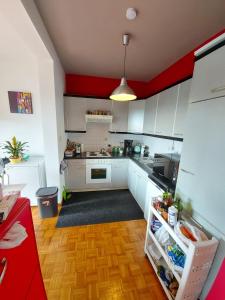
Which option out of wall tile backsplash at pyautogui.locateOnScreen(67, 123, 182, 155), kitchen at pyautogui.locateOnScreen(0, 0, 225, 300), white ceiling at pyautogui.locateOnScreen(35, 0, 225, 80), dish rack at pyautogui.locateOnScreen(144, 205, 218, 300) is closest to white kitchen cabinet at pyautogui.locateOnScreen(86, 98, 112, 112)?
kitchen at pyautogui.locateOnScreen(0, 0, 225, 300)

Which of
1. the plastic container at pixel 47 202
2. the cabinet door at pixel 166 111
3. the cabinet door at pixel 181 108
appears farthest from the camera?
the plastic container at pixel 47 202

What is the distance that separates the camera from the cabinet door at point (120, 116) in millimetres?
3086

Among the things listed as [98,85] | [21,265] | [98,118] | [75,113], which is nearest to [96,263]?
[21,265]

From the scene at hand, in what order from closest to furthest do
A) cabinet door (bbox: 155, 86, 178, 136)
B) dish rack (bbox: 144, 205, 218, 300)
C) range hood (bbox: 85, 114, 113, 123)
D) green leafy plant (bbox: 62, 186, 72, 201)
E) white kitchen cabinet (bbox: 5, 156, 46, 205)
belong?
dish rack (bbox: 144, 205, 218, 300) < cabinet door (bbox: 155, 86, 178, 136) < white kitchen cabinet (bbox: 5, 156, 46, 205) < green leafy plant (bbox: 62, 186, 72, 201) < range hood (bbox: 85, 114, 113, 123)

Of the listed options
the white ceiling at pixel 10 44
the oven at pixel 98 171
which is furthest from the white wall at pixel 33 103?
the oven at pixel 98 171

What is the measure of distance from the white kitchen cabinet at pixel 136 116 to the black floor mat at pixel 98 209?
148cm

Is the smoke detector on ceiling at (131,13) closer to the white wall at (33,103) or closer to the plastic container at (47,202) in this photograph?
the white wall at (33,103)

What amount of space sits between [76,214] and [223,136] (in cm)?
232

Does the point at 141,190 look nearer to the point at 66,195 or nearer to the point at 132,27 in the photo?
the point at 66,195

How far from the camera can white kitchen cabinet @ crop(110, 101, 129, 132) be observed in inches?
121

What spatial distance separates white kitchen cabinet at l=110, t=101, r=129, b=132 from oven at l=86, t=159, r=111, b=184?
2.68 ft

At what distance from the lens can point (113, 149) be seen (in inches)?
133

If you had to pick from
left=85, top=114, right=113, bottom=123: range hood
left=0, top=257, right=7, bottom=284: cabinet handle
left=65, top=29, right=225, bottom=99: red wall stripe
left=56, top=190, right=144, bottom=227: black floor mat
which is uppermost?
left=65, top=29, right=225, bottom=99: red wall stripe

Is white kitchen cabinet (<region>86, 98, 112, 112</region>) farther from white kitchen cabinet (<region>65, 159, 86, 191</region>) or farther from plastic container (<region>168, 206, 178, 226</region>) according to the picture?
plastic container (<region>168, 206, 178, 226</region>)
